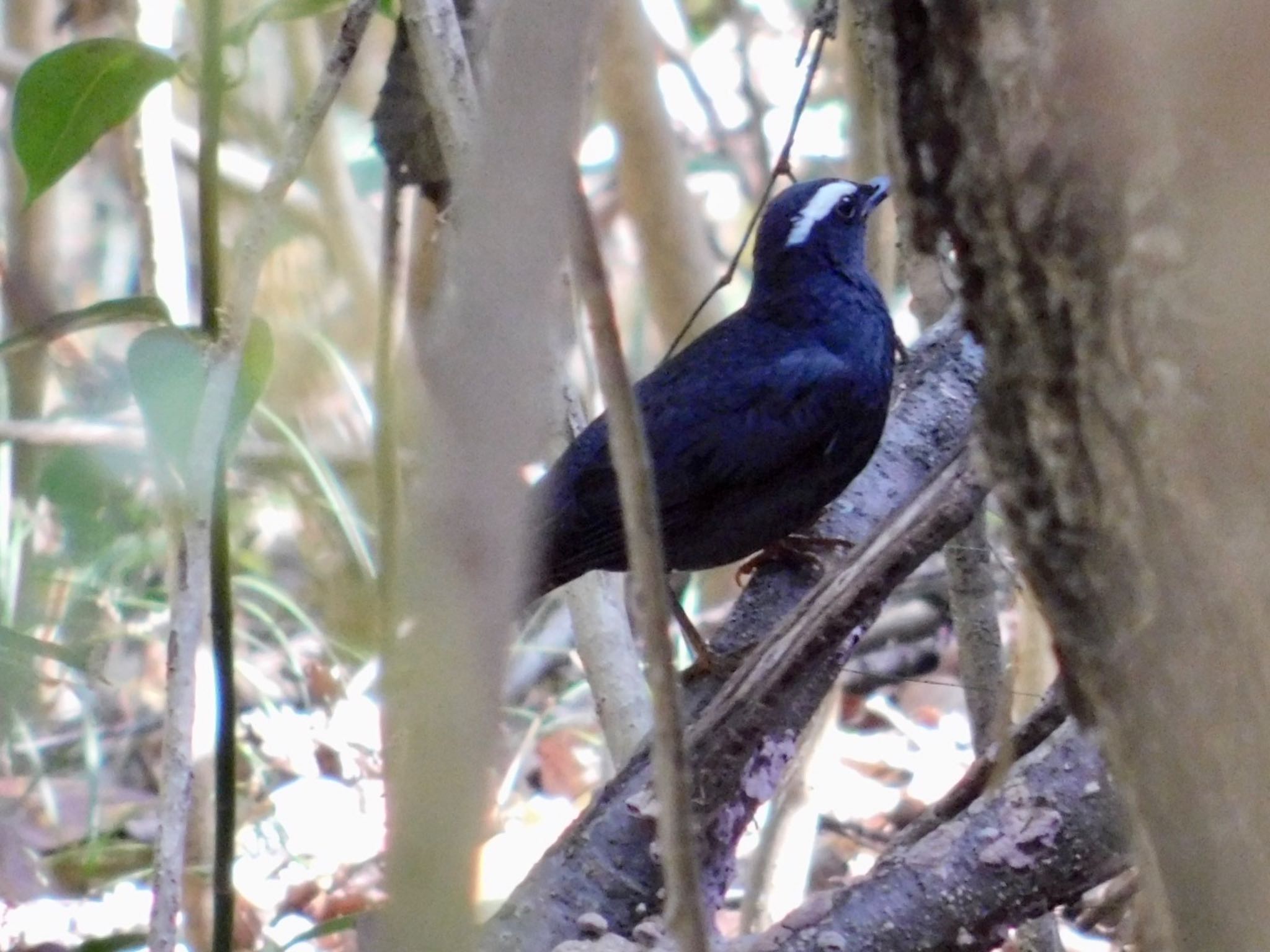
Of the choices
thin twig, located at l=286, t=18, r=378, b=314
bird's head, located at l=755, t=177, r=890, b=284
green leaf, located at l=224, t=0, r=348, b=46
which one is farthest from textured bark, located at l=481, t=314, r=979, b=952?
thin twig, located at l=286, t=18, r=378, b=314

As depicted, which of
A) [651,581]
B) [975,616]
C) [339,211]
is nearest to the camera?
[651,581]

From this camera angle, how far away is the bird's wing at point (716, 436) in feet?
7.85

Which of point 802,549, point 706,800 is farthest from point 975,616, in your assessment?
point 706,800

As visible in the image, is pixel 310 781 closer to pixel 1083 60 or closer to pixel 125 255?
pixel 1083 60

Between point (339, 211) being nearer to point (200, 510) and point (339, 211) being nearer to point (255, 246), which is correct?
point (255, 246)

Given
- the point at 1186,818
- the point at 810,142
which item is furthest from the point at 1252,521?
the point at 810,142

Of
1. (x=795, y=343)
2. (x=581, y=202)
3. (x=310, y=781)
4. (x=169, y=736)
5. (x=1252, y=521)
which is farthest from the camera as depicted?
(x=310, y=781)

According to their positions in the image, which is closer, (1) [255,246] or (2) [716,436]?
(1) [255,246]

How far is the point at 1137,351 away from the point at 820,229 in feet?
6.69

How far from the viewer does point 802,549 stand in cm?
241

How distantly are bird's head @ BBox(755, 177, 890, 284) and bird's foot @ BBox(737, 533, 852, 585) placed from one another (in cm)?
65

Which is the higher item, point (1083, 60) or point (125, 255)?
point (125, 255)

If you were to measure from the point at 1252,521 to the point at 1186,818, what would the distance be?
0.73 feet

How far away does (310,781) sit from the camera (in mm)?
3016
